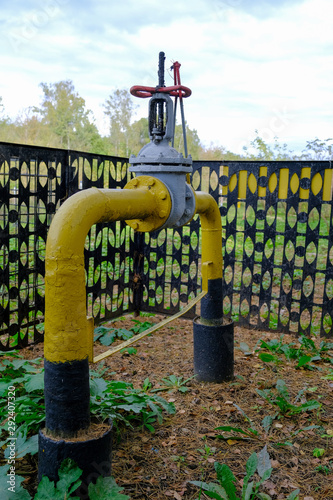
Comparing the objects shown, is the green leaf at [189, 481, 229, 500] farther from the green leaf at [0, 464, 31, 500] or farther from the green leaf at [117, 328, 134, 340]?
the green leaf at [117, 328, 134, 340]

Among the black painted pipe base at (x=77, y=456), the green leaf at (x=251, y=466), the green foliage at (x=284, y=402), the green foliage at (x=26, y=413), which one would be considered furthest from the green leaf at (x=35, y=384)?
the green foliage at (x=284, y=402)

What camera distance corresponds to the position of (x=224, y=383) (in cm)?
352

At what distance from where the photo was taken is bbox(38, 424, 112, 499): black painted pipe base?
76.1 inches

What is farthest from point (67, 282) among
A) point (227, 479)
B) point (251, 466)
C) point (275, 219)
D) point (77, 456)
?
point (275, 219)

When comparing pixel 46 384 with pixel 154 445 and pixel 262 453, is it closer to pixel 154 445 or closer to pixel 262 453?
pixel 154 445

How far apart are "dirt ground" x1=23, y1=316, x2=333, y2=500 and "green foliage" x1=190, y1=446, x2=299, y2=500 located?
2.9 inches

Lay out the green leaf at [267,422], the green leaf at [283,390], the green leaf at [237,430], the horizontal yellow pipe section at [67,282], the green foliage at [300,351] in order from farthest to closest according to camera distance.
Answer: the green foliage at [300,351] → the green leaf at [283,390] → the green leaf at [267,422] → the green leaf at [237,430] → the horizontal yellow pipe section at [67,282]

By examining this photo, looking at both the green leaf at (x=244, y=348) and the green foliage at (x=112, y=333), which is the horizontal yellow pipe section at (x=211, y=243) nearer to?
the green leaf at (x=244, y=348)

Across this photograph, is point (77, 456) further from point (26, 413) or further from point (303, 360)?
point (303, 360)

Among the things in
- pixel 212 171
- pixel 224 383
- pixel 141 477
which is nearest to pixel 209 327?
pixel 224 383

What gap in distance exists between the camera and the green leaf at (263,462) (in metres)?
2.32

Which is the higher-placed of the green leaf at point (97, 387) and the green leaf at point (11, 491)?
the green leaf at point (97, 387)

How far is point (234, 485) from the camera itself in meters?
2.28

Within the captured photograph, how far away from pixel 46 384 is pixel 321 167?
3.49 metres
